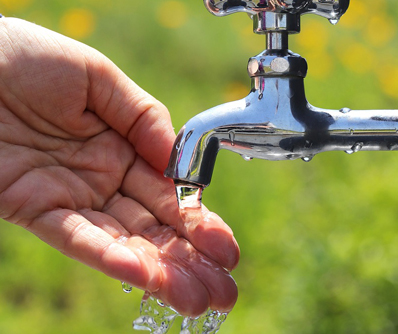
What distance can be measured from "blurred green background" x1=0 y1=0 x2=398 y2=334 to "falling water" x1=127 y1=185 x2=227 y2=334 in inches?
16.8

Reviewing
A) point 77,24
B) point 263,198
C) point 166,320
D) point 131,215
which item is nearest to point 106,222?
point 131,215

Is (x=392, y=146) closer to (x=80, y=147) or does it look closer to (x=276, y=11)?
(x=276, y=11)

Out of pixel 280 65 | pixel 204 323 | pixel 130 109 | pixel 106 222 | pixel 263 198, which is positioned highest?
pixel 280 65

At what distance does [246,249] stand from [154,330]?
783mm

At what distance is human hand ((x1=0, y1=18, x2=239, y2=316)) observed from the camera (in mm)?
832

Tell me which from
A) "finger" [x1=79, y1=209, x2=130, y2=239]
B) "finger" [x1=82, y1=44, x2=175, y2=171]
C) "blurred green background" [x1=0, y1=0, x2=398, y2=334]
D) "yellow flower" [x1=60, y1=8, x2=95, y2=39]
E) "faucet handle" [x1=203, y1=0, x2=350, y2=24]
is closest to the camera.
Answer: "faucet handle" [x1=203, y1=0, x2=350, y2=24]

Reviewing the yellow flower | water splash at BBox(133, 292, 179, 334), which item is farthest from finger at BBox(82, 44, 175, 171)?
the yellow flower

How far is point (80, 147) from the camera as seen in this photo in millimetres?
973

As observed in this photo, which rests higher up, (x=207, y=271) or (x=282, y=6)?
(x=282, y=6)

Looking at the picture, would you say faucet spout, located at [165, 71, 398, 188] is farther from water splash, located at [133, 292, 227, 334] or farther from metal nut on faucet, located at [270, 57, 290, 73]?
water splash, located at [133, 292, 227, 334]

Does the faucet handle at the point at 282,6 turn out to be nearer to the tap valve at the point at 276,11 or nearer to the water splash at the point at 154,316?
the tap valve at the point at 276,11

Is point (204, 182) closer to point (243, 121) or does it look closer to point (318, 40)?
point (243, 121)

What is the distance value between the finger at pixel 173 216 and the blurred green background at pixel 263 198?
1.39ft

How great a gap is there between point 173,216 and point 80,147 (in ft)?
0.66
